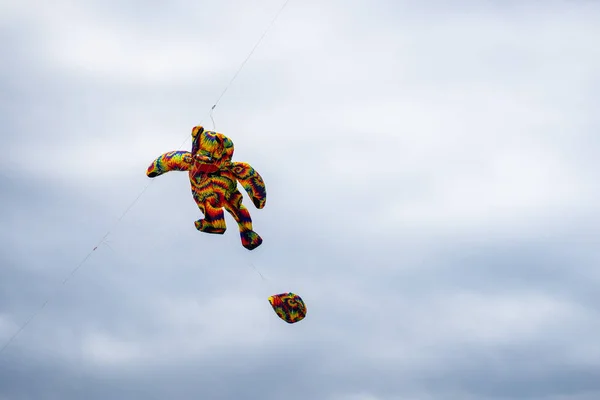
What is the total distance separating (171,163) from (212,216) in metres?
3.03

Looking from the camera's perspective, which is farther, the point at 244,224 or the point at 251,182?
the point at 244,224

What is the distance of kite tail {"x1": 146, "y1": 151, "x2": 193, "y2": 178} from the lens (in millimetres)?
58219

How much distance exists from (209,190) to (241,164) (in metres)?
1.85

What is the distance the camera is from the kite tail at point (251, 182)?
189 ft

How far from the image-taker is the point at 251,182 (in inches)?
2267

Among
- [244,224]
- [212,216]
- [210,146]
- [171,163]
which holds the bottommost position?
[212,216]

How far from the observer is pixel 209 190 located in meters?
58.2

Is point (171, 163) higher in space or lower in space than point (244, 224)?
higher

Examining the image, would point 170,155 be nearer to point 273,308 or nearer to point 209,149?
point 209,149

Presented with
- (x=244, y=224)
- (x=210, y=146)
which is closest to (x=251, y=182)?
(x=210, y=146)

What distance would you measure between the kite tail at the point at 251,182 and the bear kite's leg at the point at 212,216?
153 centimetres

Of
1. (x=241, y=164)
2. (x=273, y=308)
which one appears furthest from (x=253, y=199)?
(x=273, y=308)

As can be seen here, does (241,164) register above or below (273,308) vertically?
above

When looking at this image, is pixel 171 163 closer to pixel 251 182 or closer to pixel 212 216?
pixel 212 216
